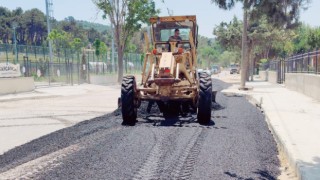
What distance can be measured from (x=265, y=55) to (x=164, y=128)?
51.9 metres

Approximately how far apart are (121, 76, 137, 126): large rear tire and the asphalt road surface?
264mm

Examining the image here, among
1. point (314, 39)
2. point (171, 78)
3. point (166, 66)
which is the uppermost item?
point (314, 39)

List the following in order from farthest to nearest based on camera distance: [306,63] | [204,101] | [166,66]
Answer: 1. [306,63]
2. [166,66]
3. [204,101]

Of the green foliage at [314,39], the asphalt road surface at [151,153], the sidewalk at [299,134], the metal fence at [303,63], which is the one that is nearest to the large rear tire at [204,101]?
the asphalt road surface at [151,153]

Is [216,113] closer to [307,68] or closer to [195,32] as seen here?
[195,32]

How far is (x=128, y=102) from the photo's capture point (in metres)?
8.72

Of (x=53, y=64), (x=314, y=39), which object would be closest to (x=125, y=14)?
(x=53, y=64)

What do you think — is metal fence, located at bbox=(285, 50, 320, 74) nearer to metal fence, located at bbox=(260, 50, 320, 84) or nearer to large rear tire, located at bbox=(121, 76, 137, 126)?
metal fence, located at bbox=(260, 50, 320, 84)

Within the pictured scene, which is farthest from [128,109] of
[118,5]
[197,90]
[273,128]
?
[118,5]

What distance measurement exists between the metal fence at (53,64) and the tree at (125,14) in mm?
4040

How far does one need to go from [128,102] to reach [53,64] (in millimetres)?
22382

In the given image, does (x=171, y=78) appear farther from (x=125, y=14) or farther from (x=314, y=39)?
(x=314, y=39)

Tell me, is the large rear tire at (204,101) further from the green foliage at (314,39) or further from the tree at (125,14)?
the green foliage at (314,39)

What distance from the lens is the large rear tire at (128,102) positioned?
8.71 m
